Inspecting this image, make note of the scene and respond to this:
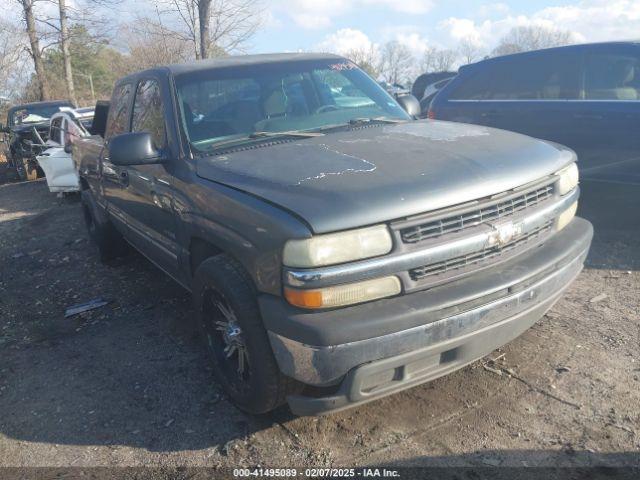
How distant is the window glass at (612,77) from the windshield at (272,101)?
9.34ft

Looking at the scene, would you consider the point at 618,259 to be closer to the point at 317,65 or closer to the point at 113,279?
the point at 317,65

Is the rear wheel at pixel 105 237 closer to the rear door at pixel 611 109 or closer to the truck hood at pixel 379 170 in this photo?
the truck hood at pixel 379 170

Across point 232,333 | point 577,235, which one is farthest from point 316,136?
point 577,235

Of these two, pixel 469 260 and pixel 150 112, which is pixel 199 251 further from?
pixel 469 260

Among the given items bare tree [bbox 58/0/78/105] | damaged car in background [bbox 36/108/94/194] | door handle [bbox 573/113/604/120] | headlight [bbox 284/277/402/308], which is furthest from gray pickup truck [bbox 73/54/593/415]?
bare tree [bbox 58/0/78/105]

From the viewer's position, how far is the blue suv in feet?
18.2

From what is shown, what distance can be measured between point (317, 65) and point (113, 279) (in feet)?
9.76

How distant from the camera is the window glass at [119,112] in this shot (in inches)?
178

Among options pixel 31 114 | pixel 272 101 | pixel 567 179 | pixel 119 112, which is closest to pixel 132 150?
pixel 272 101

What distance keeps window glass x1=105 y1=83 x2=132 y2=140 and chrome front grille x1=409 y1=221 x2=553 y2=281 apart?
301cm

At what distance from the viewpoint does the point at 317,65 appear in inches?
161

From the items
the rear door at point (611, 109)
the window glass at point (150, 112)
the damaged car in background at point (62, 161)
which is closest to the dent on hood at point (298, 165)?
the window glass at point (150, 112)

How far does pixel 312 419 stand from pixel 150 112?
2.40 metres

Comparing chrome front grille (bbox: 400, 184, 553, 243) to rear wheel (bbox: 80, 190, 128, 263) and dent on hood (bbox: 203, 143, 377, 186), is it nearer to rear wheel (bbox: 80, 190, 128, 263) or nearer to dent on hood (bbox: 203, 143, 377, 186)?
dent on hood (bbox: 203, 143, 377, 186)
